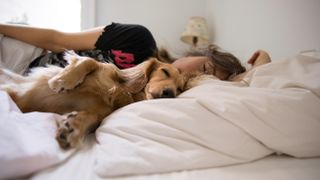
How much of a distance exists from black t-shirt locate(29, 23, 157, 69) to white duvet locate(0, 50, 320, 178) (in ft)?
2.66

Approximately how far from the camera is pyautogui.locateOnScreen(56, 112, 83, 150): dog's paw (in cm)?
84

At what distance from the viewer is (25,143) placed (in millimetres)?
711

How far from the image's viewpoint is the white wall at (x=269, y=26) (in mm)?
1499

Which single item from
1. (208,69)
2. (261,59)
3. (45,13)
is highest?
(261,59)

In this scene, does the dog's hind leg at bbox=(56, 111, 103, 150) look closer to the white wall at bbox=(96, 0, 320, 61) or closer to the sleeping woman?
the sleeping woman

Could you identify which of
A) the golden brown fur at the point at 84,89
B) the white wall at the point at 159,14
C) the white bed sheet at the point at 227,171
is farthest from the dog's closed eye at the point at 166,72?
the white wall at the point at 159,14

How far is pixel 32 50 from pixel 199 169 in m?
1.41

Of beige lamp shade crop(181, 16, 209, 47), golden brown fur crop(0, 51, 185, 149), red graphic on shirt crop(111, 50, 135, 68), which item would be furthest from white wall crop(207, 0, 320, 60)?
red graphic on shirt crop(111, 50, 135, 68)

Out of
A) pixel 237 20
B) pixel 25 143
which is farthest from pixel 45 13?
pixel 25 143

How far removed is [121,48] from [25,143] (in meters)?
1.17

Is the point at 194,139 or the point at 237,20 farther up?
the point at 237,20

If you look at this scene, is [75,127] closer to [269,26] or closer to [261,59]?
[261,59]

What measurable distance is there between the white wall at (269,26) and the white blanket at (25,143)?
49.9 inches

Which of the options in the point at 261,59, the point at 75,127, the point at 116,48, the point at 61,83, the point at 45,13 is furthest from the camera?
the point at 45,13
